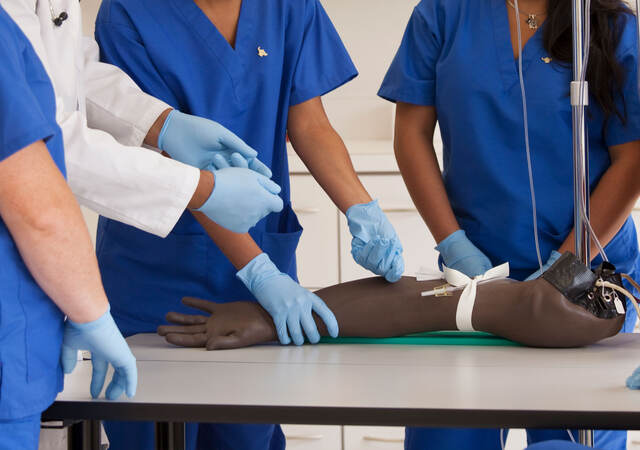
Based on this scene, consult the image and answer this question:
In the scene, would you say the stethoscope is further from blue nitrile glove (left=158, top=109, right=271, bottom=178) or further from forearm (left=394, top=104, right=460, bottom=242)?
forearm (left=394, top=104, right=460, bottom=242)

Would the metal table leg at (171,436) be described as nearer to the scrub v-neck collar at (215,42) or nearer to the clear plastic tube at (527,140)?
the scrub v-neck collar at (215,42)

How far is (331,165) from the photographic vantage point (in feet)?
4.62

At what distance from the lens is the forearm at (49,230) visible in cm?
69

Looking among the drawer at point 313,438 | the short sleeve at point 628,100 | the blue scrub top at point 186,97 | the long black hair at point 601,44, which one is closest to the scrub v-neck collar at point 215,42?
the blue scrub top at point 186,97

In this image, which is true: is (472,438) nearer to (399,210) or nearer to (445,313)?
(445,313)

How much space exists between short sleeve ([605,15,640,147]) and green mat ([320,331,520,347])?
47 cm

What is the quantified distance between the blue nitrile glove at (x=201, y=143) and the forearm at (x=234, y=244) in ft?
0.41

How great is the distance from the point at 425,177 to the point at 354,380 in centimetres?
68

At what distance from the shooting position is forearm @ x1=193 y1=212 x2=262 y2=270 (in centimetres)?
125

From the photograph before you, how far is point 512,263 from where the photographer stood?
4.68 feet

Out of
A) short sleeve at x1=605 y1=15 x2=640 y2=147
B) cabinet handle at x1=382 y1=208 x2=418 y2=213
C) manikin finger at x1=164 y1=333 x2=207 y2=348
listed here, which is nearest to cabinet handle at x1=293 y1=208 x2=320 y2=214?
cabinet handle at x1=382 y1=208 x2=418 y2=213

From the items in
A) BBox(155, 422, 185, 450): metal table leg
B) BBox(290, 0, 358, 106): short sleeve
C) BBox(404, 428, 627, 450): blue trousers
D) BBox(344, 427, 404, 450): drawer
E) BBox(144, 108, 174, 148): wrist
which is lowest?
BBox(344, 427, 404, 450): drawer

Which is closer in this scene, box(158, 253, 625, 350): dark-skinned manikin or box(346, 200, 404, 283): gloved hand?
box(158, 253, 625, 350): dark-skinned manikin

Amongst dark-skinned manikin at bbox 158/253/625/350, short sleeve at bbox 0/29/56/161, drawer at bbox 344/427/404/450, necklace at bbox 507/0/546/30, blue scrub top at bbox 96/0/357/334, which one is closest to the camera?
short sleeve at bbox 0/29/56/161
